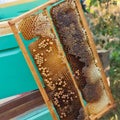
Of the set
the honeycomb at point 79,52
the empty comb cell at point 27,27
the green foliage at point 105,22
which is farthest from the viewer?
the green foliage at point 105,22

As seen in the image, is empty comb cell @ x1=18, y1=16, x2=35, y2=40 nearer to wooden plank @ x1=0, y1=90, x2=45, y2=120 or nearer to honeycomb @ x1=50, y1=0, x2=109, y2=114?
honeycomb @ x1=50, y1=0, x2=109, y2=114

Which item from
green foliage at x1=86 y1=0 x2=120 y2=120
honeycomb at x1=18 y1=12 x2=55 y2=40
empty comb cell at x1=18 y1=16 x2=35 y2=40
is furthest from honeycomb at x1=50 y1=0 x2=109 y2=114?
green foliage at x1=86 y1=0 x2=120 y2=120

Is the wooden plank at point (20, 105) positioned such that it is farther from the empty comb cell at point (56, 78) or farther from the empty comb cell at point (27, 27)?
the empty comb cell at point (27, 27)

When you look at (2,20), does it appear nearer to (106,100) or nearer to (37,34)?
(37,34)

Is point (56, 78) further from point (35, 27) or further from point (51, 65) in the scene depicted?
point (35, 27)

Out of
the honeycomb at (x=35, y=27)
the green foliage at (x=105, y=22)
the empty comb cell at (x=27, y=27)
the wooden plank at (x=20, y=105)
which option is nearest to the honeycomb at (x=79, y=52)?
the honeycomb at (x=35, y=27)

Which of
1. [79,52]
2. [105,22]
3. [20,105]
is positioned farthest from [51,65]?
[105,22]
